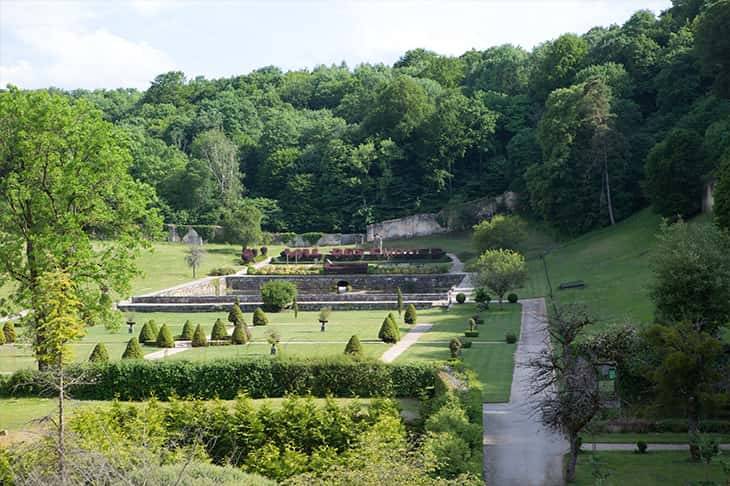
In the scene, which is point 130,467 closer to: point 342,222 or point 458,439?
point 458,439

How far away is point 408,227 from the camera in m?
77.9

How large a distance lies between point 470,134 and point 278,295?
4175 cm

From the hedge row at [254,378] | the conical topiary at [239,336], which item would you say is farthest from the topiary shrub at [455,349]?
the conical topiary at [239,336]

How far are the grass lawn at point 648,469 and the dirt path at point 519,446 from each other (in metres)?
0.65

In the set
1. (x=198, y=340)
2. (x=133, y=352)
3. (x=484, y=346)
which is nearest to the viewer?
(x=133, y=352)

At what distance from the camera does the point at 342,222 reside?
82375 millimetres

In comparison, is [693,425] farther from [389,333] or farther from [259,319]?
[259,319]

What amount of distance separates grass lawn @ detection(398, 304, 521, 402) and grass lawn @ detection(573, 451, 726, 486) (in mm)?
5655

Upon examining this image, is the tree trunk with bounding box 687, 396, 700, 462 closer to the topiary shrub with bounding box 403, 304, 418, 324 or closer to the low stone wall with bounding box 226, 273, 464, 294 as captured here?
the topiary shrub with bounding box 403, 304, 418, 324

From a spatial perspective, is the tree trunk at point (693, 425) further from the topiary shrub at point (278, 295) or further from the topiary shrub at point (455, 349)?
the topiary shrub at point (278, 295)

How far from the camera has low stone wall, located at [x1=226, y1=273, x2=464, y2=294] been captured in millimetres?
55906

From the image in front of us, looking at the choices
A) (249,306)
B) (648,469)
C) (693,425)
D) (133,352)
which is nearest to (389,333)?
(133,352)

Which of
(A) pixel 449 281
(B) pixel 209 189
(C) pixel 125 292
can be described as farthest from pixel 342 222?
(C) pixel 125 292

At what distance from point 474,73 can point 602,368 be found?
3221 inches
